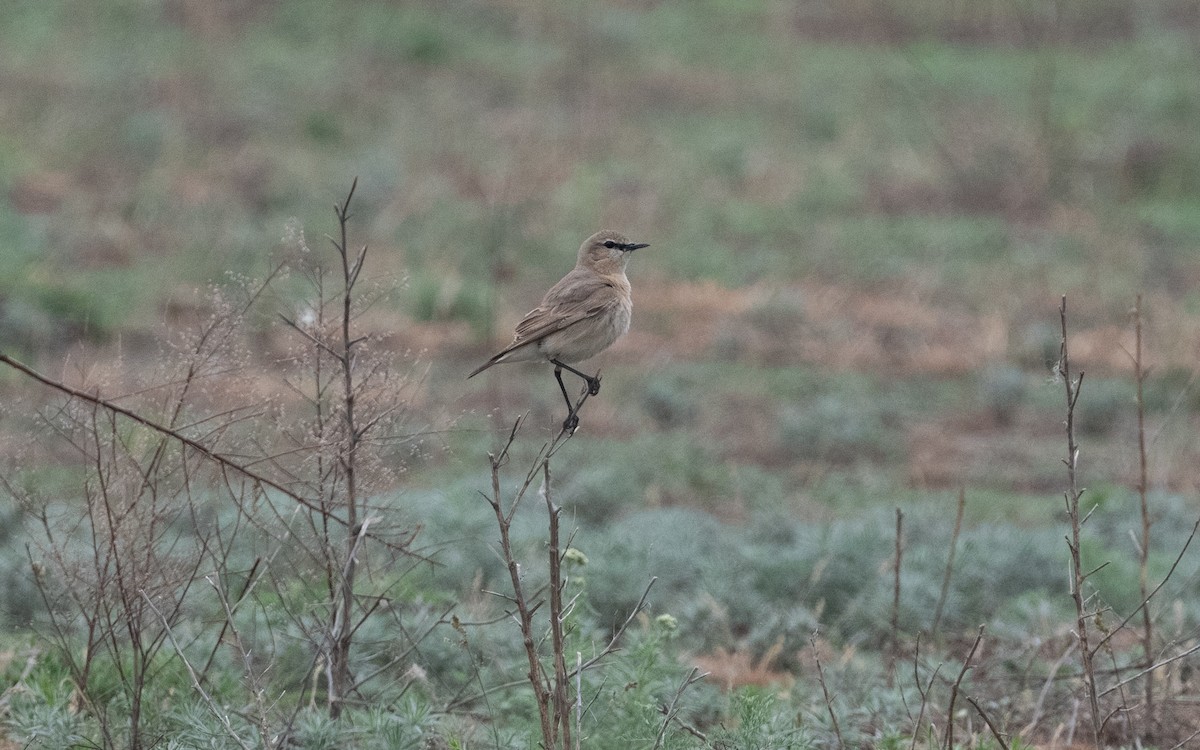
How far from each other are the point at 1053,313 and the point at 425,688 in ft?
27.9

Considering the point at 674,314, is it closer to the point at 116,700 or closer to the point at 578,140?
the point at 578,140

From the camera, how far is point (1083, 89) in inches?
676

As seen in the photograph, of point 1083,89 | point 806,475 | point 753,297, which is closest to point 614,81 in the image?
point 1083,89

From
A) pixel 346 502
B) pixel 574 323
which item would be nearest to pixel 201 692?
pixel 346 502

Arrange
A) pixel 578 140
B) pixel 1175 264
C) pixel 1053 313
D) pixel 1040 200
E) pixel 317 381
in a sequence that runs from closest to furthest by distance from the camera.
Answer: pixel 317 381 < pixel 1053 313 < pixel 1175 264 < pixel 1040 200 < pixel 578 140

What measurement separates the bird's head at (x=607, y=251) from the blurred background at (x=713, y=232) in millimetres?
985

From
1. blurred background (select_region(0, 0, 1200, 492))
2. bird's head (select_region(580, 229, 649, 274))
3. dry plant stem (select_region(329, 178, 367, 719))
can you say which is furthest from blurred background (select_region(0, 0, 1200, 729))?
bird's head (select_region(580, 229, 649, 274))

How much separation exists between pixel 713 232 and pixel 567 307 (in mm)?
8495

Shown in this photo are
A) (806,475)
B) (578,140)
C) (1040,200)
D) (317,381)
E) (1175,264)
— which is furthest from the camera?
(578,140)

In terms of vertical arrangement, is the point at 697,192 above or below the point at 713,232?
above

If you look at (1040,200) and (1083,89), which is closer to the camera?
(1040,200)

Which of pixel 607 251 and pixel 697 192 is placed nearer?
pixel 607 251

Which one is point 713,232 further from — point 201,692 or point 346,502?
point 201,692

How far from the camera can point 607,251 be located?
613 cm
